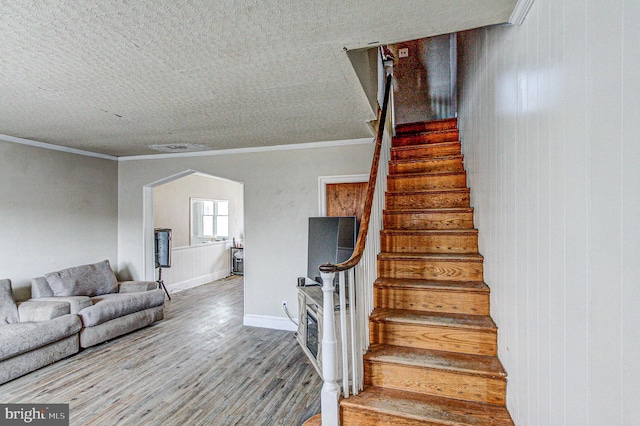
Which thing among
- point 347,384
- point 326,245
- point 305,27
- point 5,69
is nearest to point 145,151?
point 5,69

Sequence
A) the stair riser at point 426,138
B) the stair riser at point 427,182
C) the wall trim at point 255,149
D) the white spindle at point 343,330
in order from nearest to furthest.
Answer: the white spindle at point 343,330, the stair riser at point 427,182, the stair riser at point 426,138, the wall trim at point 255,149

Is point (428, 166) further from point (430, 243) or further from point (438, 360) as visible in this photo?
point (438, 360)

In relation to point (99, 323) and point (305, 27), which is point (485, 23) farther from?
point (99, 323)

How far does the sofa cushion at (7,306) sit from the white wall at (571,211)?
4.62 m

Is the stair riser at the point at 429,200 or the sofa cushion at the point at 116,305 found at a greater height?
the stair riser at the point at 429,200

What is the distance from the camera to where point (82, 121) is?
3293 mm

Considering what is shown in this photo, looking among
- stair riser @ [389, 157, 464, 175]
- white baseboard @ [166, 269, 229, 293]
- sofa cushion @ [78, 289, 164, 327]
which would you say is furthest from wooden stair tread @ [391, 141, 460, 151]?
white baseboard @ [166, 269, 229, 293]

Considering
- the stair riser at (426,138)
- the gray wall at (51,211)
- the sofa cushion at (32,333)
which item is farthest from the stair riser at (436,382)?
the gray wall at (51,211)

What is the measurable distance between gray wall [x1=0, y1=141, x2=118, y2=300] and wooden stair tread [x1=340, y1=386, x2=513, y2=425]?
174 inches

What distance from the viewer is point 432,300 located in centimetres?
242

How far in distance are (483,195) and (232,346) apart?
10.5 feet

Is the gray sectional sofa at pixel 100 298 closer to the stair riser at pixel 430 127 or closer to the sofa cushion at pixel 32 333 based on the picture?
the sofa cushion at pixel 32 333

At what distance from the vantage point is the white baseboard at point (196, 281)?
6724 millimetres

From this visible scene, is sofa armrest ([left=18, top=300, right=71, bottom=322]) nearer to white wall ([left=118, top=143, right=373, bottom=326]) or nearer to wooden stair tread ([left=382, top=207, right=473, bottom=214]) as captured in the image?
white wall ([left=118, top=143, right=373, bottom=326])
